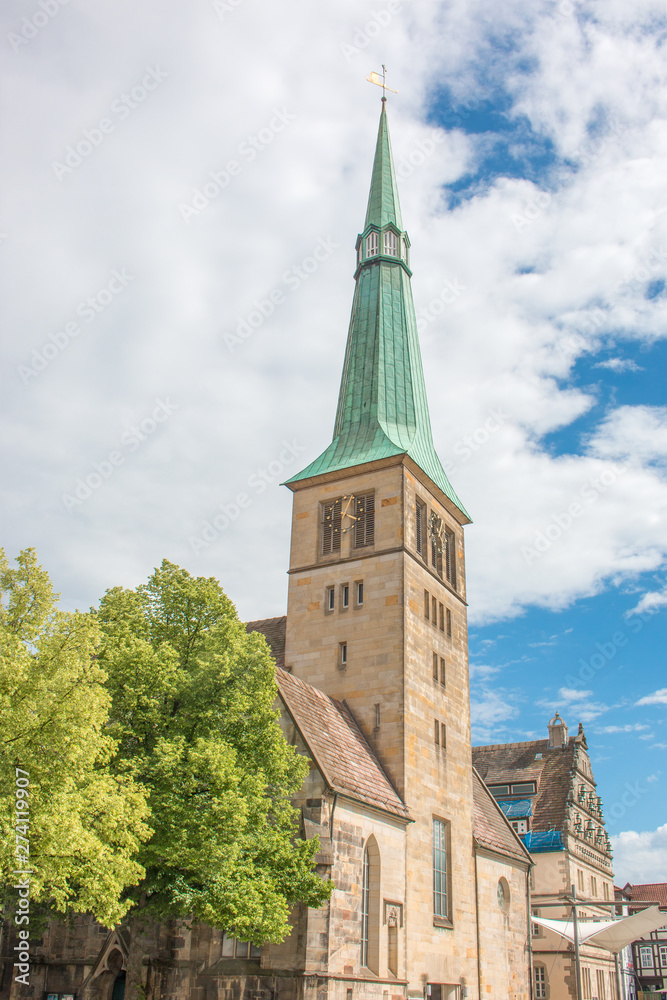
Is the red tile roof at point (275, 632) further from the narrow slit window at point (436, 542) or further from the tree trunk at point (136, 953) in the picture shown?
the tree trunk at point (136, 953)

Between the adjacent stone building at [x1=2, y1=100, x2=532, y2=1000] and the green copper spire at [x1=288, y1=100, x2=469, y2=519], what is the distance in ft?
0.33

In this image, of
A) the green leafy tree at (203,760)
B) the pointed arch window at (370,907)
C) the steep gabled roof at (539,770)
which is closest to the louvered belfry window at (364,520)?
the pointed arch window at (370,907)

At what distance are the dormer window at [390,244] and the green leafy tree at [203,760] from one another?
85.9 ft

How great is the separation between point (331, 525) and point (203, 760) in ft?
58.0

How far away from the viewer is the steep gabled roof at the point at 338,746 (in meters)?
23.8

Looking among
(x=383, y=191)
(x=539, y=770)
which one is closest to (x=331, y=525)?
(x=383, y=191)

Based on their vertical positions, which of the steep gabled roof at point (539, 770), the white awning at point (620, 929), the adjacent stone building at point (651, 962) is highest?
the steep gabled roof at point (539, 770)

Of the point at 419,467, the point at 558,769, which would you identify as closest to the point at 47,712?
the point at 419,467

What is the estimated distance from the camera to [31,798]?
1380 cm

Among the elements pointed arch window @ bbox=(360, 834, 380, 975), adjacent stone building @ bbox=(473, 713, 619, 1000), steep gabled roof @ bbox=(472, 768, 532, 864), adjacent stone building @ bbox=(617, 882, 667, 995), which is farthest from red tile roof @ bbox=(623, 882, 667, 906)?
pointed arch window @ bbox=(360, 834, 380, 975)

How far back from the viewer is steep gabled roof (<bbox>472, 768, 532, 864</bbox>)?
112 feet

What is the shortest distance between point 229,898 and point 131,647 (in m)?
5.65

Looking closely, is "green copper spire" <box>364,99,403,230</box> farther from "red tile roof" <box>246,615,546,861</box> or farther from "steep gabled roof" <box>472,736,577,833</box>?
"steep gabled roof" <box>472,736,577,833</box>

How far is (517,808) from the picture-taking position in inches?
1921
